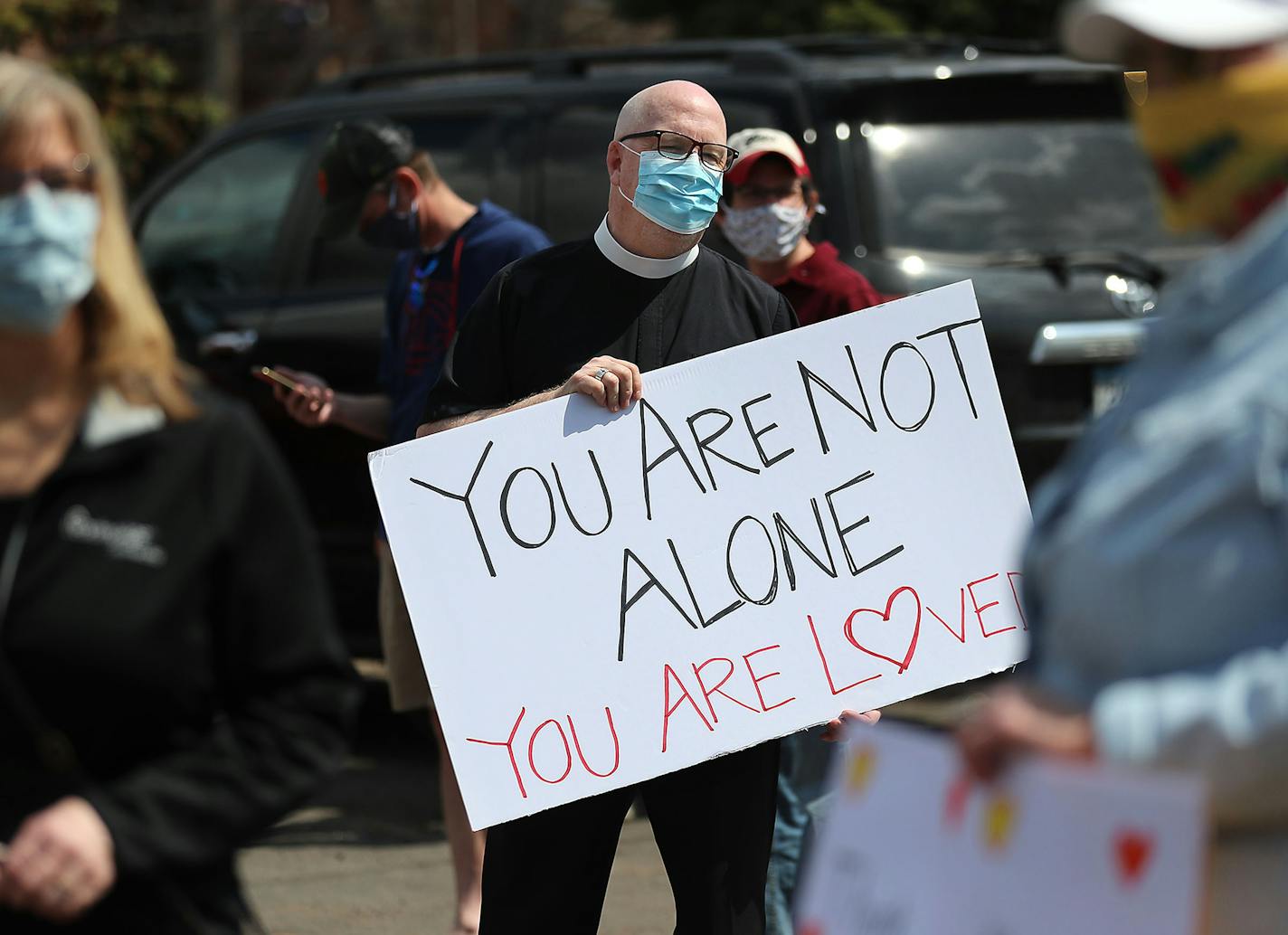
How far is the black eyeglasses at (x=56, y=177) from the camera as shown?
2057 mm

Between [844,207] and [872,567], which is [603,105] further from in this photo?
[872,567]

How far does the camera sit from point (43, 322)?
2.04m

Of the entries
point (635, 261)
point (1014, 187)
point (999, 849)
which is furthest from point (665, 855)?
point (1014, 187)

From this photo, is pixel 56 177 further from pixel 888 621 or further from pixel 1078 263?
pixel 1078 263

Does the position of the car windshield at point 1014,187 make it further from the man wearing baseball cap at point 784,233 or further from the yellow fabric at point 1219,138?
the yellow fabric at point 1219,138

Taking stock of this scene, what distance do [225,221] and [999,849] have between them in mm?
5472

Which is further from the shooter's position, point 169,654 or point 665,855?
point 665,855

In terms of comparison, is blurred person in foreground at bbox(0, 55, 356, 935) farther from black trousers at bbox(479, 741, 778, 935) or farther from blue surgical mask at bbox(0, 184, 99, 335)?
black trousers at bbox(479, 741, 778, 935)

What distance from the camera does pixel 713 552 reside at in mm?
3494

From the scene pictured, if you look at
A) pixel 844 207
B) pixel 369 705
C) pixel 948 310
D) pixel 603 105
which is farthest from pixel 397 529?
pixel 369 705

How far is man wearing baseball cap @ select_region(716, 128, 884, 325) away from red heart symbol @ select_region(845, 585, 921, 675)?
43.9 inches

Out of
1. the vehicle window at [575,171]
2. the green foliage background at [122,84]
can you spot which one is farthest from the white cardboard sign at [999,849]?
the green foliage background at [122,84]

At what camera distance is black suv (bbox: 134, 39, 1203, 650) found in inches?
222

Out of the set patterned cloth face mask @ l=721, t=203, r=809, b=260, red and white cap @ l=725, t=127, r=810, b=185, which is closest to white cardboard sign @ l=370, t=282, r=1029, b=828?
patterned cloth face mask @ l=721, t=203, r=809, b=260
